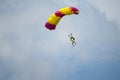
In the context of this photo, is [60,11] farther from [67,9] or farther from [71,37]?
[71,37]

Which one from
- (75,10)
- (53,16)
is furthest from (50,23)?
(75,10)

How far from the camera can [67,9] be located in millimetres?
76000

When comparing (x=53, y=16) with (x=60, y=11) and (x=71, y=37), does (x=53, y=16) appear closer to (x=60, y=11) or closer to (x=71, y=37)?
(x=60, y=11)

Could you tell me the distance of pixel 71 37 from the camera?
78.8 metres

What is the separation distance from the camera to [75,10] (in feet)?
246

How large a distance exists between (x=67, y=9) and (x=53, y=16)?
4472 mm

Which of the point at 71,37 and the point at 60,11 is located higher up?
the point at 60,11

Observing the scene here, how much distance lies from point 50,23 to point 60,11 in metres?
4.12

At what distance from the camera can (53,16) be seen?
78.1 metres

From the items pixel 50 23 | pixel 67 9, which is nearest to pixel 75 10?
pixel 67 9

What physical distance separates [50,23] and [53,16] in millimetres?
1981

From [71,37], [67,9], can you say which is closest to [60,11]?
[67,9]

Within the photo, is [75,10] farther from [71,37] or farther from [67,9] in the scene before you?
[71,37]

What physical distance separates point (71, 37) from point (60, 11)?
7.45m
